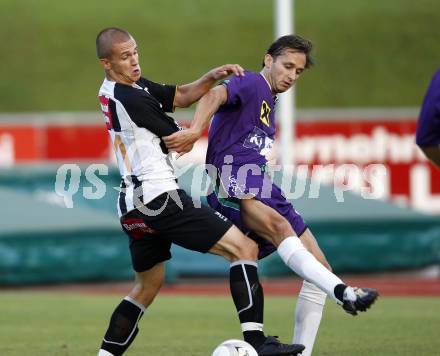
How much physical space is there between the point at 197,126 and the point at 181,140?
0.15m

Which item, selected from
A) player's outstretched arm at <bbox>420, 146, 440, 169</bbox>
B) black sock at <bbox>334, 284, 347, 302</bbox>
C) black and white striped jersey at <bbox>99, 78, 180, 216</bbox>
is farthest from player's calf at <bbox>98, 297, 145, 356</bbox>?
player's outstretched arm at <bbox>420, 146, 440, 169</bbox>

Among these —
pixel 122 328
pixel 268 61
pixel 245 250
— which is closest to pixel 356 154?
pixel 268 61

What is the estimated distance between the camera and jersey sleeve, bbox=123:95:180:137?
6.87m

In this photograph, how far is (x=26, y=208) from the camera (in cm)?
1594

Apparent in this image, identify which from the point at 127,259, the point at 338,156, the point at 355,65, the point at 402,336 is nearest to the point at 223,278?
the point at 127,259

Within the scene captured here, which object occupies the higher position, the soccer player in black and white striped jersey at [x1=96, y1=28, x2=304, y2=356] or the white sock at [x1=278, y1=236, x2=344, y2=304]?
the soccer player in black and white striped jersey at [x1=96, y1=28, x2=304, y2=356]

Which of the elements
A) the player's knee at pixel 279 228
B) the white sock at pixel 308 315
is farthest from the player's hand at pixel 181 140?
the white sock at pixel 308 315

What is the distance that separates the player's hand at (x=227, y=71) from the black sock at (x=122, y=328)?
1.73 metres

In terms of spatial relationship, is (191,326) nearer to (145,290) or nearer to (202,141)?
(145,290)

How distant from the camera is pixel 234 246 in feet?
22.8

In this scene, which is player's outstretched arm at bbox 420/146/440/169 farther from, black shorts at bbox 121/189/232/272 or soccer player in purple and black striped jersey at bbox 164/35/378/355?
black shorts at bbox 121/189/232/272

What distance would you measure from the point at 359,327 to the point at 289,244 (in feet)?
11.3

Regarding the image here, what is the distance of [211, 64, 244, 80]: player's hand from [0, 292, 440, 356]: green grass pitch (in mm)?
2334

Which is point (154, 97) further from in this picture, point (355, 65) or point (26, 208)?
point (355, 65)
